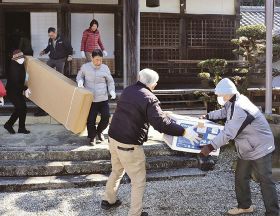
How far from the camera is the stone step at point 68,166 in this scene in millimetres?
6559

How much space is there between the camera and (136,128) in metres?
4.86

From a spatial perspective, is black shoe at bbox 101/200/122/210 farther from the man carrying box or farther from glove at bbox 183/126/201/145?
the man carrying box

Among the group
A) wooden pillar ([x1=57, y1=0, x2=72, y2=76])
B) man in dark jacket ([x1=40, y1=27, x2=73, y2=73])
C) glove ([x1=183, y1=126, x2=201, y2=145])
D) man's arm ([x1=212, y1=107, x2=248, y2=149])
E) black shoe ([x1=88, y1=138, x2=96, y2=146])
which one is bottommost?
black shoe ([x1=88, y1=138, x2=96, y2=146])

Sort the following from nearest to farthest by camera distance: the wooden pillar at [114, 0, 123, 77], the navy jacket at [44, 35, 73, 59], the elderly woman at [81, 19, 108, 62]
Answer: the navy jacket at [44, 35, 73, 59]
the elderly woman at [81, 19, 108, 62]
the wooden pillar at [114, 0, 123, 77]

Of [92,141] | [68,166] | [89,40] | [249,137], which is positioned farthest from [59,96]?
[249,137]

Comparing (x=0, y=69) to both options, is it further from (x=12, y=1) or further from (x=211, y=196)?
(x=211, y=196)

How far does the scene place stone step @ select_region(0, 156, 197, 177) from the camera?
6.56 meters

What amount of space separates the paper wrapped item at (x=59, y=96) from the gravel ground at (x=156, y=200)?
65.6 inches

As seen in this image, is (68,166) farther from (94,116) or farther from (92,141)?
(94,116)

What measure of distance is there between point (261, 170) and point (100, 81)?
361 cm

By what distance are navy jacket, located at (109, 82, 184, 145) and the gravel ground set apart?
1112 mm

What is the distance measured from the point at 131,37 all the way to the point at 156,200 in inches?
165

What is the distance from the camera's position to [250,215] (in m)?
5.25

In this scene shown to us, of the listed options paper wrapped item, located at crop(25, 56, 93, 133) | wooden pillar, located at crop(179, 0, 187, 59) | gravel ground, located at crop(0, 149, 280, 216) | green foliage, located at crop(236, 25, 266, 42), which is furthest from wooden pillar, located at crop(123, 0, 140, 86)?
wooden pillar, located at crop(179, 0, 187, 59)
